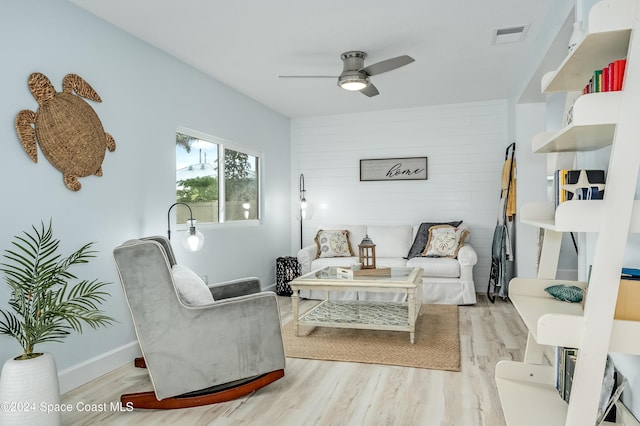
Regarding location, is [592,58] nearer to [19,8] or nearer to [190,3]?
[190,3]

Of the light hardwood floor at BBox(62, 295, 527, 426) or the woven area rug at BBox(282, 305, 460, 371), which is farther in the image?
the woven area rug at BBox(282, 305, 460, 371)

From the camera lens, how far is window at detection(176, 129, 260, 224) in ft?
13.7

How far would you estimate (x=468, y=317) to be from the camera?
4.49 m

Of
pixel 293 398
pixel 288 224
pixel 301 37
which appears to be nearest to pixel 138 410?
pixel 293 398

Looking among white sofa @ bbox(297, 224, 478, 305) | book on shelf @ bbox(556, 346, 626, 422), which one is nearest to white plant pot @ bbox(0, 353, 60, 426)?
book on shelf @ bbox(556, 346, 626, 422)

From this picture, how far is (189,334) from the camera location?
2.45 m

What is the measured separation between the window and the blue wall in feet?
0.55

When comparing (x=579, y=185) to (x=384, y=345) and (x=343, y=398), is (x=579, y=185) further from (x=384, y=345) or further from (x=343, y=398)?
(x=384, y=345)

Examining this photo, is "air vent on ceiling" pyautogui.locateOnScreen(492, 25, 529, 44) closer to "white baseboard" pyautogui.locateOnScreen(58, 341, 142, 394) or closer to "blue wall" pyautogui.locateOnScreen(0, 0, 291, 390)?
"blue wall" pyautogui.locateOnScreen(0, 0, 291, 390)

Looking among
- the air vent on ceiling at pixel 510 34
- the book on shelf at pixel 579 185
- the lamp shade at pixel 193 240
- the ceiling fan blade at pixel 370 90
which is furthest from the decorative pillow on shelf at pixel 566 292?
the ceiling fan blade at pixel 370 90

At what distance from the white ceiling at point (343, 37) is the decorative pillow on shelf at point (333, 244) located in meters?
1.87

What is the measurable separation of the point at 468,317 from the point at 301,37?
3125 millimetres

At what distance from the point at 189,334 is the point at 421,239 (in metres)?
3.80

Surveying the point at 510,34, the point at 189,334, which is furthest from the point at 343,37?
the point at 189,334
